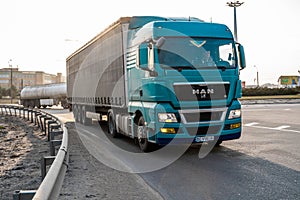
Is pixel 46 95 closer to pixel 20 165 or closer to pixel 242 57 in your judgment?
pixel 20 165

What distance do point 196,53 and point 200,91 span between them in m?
1.04

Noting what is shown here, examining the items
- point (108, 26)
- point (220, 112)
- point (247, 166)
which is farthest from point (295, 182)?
point (108, 26)

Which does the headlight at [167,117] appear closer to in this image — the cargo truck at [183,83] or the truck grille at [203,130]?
the cargo truck at [183,83]

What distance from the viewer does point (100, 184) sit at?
6457 millimetres

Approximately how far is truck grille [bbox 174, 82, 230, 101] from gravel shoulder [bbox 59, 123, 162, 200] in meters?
2.40

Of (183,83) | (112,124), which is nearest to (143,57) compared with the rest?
(183,83)

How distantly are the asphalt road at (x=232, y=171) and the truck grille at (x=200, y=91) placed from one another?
142 centimetres

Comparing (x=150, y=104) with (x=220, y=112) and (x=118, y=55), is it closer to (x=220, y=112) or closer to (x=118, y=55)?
(x=220, y=112)

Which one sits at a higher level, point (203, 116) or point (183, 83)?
point (183, 83)

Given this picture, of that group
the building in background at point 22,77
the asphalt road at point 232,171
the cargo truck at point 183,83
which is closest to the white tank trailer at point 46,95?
the cargo truck at point 183,83

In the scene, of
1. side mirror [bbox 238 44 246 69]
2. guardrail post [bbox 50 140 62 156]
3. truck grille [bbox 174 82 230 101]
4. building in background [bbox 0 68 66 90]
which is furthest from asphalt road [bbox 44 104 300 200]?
building in background [bbox 0 68 66 90]

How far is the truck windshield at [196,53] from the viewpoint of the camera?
28.7ft

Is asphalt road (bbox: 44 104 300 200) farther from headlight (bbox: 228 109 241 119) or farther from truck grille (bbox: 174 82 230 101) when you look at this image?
truck grille (bbox: 174 82 230 101)

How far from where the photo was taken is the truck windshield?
28.7 feet
